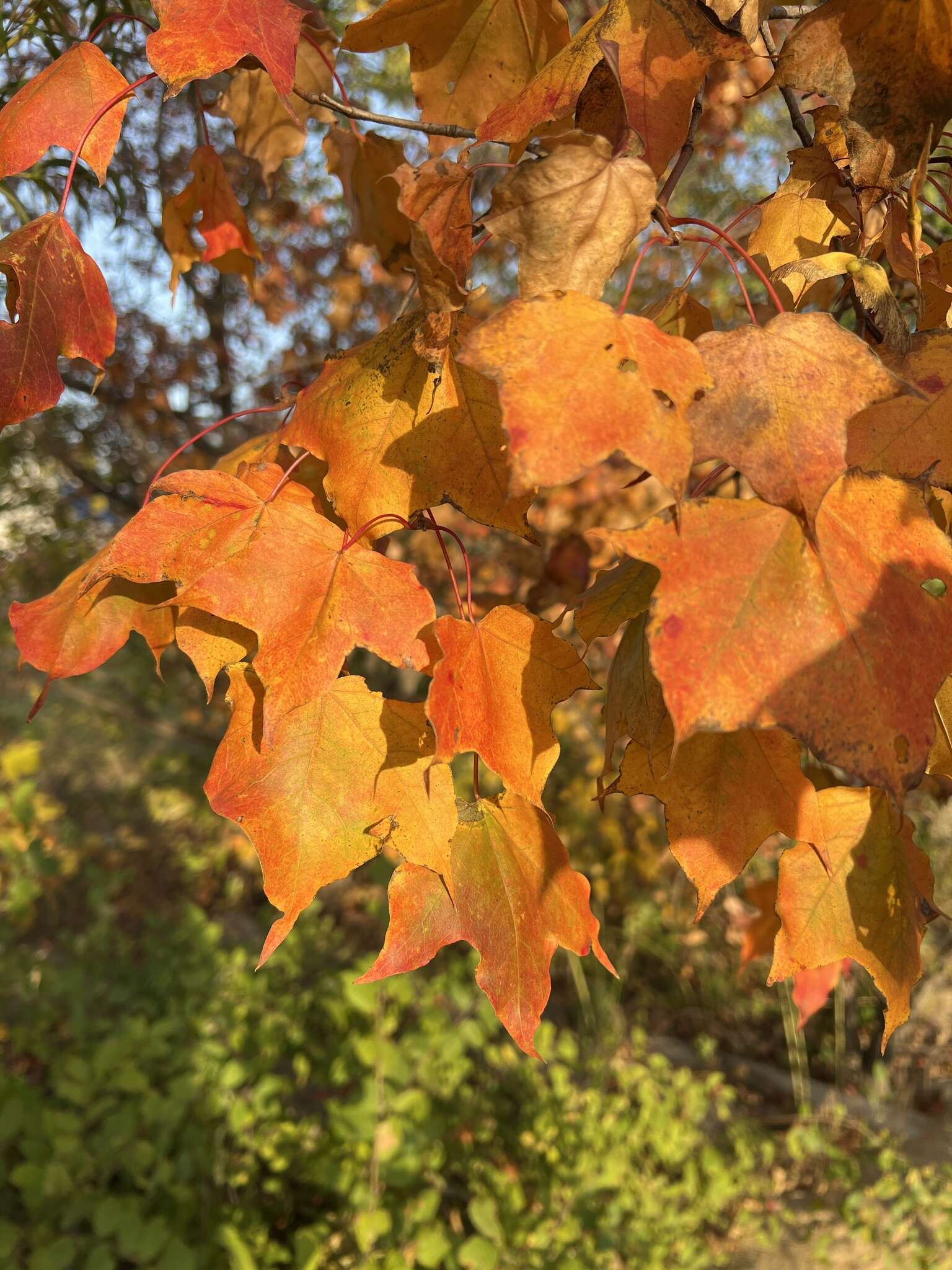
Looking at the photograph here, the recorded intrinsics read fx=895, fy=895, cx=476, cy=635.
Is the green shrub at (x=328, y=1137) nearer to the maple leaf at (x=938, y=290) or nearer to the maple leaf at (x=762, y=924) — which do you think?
the maple leaf at (x=762, y=924)

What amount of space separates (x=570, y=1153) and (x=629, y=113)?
200 centimetres

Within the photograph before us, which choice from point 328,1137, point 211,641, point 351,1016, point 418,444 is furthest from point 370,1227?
point 418,444

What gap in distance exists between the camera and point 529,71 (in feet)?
2.93

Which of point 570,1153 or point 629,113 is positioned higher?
point 629,113

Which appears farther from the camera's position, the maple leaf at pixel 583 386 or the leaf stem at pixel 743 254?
the leaf stem at pixel 743 254

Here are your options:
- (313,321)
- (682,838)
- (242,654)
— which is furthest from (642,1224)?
(313,321)

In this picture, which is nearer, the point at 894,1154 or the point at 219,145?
the point at 894,1154

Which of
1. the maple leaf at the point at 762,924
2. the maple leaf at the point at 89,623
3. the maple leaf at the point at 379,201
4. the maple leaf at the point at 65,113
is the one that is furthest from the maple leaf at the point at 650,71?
the maple leaf at the point at 762,924

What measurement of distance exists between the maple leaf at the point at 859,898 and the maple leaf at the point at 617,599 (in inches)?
9.2

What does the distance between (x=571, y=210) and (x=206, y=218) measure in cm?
81

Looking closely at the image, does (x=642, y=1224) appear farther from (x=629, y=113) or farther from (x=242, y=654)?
(x=629, y=113)

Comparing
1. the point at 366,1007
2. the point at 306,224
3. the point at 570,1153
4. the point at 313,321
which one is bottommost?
the point at 570,1153

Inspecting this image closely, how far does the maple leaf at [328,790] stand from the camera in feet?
1.99

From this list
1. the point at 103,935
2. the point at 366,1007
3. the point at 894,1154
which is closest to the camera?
the point at 366,1007
